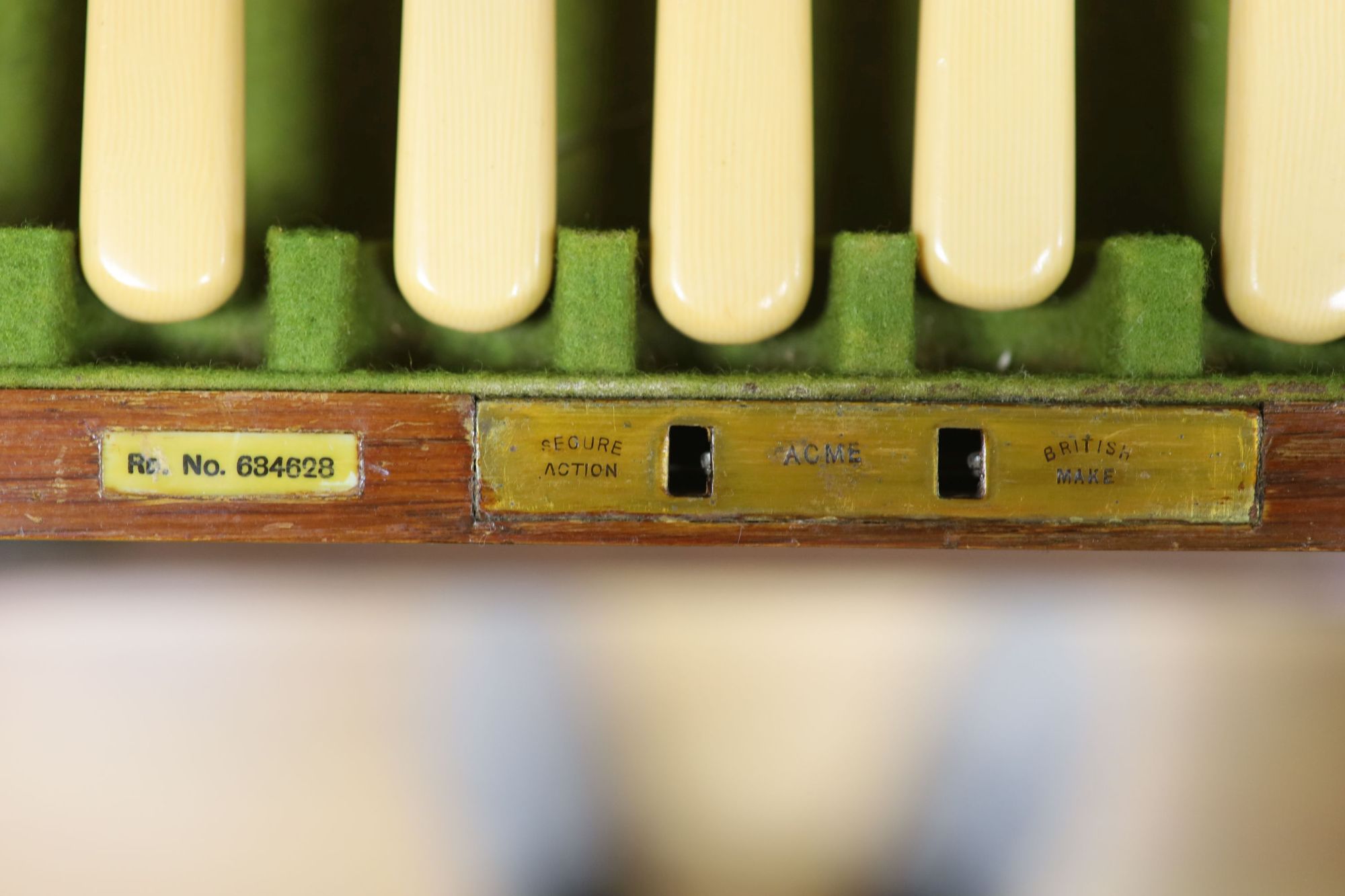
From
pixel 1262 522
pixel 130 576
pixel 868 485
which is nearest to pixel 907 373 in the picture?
pixel 868 485

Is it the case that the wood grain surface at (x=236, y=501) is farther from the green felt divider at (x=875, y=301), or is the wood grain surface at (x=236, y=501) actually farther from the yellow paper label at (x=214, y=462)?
the green felt divider at (x=875, y=301)

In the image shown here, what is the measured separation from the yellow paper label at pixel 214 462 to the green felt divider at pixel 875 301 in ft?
0.66

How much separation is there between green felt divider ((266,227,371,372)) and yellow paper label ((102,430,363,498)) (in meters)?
0.03

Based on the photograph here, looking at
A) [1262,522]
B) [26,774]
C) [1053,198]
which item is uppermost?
A: [1053,198]

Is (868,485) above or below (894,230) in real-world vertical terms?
below

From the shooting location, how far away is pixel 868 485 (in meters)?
0.40

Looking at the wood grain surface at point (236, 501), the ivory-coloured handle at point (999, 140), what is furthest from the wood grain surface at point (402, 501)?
the ivory-coloured handle at point (999, 140)

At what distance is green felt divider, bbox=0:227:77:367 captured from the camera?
0.39 meters

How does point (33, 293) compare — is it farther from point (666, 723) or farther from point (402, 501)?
point (666, 723)

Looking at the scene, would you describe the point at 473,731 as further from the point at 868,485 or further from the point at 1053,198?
the point at 1053,198

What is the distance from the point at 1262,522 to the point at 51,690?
0.53 metres

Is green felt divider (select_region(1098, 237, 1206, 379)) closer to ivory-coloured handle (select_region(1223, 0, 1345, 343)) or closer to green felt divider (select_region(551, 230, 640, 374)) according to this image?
ivory-coloured handle (select_region(1223, 0, 1345, 343))

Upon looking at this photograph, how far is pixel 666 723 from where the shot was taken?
460 mm

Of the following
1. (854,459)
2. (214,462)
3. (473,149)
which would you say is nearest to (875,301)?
(854,459)
